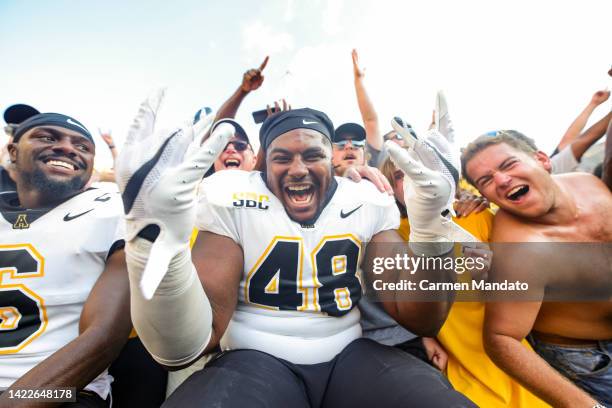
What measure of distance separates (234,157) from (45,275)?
71.4 inches

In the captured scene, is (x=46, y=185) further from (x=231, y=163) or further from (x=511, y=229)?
(x=511, y=229)

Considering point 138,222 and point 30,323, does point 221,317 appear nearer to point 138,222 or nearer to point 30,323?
point 138,222

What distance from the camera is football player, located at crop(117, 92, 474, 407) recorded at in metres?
1.07

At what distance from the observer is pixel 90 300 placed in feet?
5.00

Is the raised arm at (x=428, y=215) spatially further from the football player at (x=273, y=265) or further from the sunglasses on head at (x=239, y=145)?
the sunglasses on head at (x=239, y=145)

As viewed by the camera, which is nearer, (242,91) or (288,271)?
(288,271)

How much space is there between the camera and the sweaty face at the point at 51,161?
176cm

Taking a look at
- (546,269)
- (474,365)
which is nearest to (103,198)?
(474,365)

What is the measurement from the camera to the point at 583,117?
13.3 ft

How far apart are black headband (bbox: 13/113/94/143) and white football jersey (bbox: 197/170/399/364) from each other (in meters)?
0.94

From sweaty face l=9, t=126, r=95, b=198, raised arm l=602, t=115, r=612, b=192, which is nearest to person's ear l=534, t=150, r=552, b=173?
raised arm l=602, t=115, r=612, b=192

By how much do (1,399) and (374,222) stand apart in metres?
1.79

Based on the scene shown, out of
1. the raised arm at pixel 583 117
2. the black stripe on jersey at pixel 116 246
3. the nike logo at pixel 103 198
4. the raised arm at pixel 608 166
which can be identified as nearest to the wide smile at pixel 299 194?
the black stripe on jersey at pixel 116 246

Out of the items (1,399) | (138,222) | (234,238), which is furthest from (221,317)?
(1,399)
